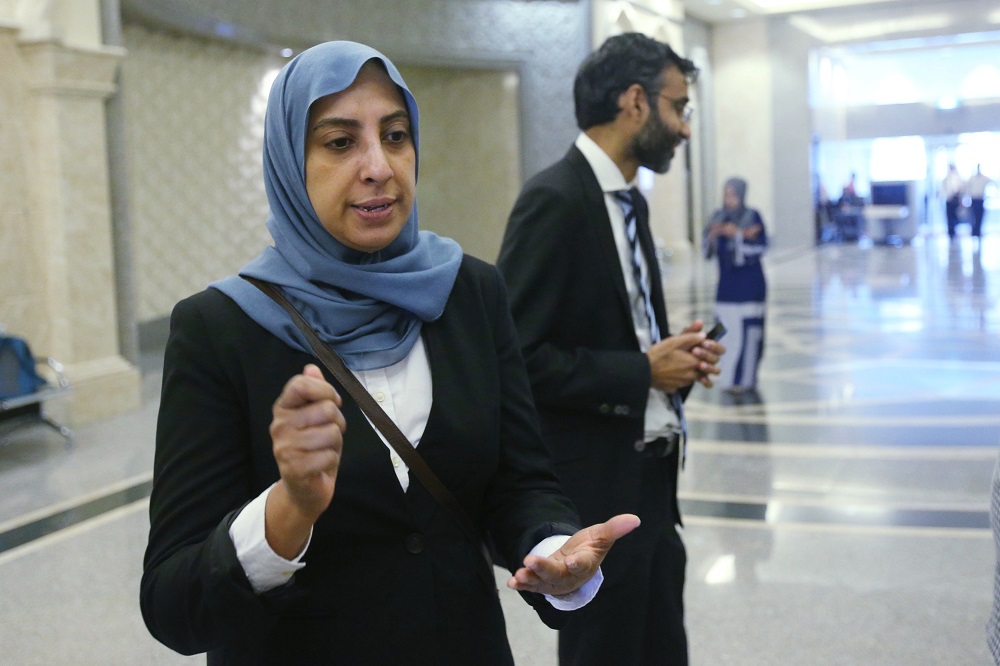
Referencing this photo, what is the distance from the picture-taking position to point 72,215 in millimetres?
7617

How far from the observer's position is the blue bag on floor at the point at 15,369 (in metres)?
6.37

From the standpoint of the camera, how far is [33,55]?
7.32 m

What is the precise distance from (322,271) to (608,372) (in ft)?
3.54

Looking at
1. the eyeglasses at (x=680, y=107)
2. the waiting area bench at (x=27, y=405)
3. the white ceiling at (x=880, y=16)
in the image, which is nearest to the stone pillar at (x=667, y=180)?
the white ceiling at (x=880, y=16)

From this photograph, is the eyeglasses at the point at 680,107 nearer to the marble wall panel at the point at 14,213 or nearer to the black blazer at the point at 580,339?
the black blazer at the point at 580,339

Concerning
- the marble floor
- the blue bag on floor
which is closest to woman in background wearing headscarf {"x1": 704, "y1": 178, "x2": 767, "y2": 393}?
the marble floor

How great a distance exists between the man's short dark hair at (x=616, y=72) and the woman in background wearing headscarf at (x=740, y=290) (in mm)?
5433

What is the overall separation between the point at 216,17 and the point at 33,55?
3.84m

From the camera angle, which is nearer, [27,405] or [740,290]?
[27,405]

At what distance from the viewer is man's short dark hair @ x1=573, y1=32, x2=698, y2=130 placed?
8.64ft

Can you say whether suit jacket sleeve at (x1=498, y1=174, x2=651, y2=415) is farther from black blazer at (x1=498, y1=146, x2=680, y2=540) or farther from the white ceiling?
the white ceiling

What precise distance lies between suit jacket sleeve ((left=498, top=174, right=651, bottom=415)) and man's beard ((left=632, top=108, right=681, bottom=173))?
219 mm

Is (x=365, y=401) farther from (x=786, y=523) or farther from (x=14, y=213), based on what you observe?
(x=14, y=213)

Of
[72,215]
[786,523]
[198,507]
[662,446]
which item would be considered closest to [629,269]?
[662,446]
